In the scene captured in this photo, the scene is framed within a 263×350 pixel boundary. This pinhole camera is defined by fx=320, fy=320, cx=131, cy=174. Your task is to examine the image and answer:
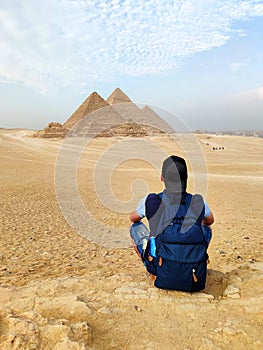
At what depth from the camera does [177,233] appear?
280 centimetres

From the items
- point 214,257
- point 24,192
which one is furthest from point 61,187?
point 214,257

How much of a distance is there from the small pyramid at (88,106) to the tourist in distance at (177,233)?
87569 millimetres

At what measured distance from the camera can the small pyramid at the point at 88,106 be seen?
3497 inches

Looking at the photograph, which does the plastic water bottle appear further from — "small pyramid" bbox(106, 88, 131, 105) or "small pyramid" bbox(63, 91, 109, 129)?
"small pyramid" bbox(106, 88, 131, 105)

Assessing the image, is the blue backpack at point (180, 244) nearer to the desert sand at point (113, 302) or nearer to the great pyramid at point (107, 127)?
the desert sand at point (113, 302)

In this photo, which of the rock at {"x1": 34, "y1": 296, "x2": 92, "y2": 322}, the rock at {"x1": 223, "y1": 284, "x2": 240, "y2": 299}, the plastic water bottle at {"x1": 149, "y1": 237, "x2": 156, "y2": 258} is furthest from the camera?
the plastic water bottle at {"x1": 149, "y1": 237, "x2": 156, "y2": 258}

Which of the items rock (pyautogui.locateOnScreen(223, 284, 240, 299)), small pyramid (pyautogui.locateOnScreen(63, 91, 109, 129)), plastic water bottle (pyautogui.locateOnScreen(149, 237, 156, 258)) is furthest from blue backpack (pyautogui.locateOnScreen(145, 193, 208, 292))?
small pyramid (pyautogui.locateOnScreen(63, 91, 109, 129))

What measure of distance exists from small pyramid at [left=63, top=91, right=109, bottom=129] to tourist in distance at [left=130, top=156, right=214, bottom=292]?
287 feet

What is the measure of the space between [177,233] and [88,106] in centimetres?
8983

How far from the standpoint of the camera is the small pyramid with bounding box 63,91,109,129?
8881cm

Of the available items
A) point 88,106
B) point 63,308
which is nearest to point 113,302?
point 63,308

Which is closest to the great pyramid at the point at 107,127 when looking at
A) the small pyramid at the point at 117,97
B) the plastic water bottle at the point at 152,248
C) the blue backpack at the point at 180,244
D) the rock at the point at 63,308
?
the small pyramid at the point at 117,97

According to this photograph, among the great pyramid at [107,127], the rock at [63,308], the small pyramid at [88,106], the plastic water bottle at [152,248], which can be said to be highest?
the small pyramid at [88,106]

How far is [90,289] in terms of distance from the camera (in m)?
3.10
